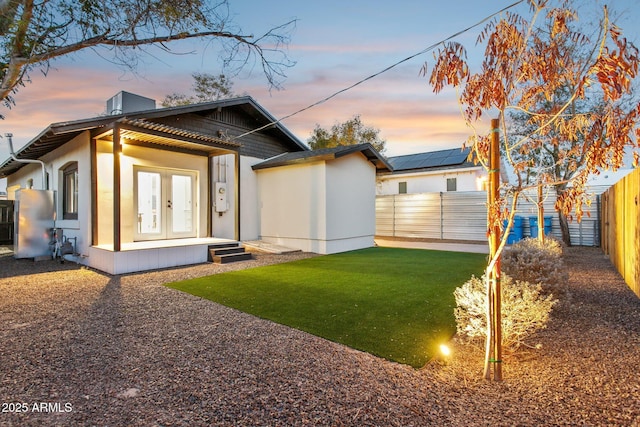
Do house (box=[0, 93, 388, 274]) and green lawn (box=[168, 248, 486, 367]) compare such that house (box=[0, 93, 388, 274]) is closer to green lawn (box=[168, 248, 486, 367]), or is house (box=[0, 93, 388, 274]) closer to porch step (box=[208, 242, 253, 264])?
porch step (box=[208, 242, 253, 264])

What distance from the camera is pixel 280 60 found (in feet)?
22.3

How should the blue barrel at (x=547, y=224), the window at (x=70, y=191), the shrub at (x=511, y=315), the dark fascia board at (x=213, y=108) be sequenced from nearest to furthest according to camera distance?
the shrub at (x=511, y=315)
the dark fascia board at (x=213, y=108)
the window at (x=70, y=191)
the blue barrel at (x=547, y=224)

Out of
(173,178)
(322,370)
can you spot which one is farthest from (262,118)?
(322,370)

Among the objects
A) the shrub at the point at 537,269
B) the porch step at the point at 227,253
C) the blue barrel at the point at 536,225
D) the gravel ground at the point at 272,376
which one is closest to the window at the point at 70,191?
the porch step at the point at 227,253

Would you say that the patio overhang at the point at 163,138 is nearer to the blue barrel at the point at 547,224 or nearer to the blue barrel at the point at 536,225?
the blue barrel at the point at 536,225

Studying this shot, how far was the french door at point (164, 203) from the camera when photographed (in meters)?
9.01

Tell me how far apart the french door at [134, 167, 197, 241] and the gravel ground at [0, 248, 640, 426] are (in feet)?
16.2

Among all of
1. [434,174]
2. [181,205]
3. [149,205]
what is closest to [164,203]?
[149,205]

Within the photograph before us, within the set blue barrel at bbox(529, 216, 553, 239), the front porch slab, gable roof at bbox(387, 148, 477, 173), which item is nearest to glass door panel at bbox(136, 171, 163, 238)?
the front porch slab

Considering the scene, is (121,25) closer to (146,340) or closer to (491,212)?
(146,340)

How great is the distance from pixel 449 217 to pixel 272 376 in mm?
13318

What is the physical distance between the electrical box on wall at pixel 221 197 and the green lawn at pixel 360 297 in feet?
11.5

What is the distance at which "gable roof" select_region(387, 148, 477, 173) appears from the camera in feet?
57.8

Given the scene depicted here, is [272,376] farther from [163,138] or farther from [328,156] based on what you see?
[328,156]
